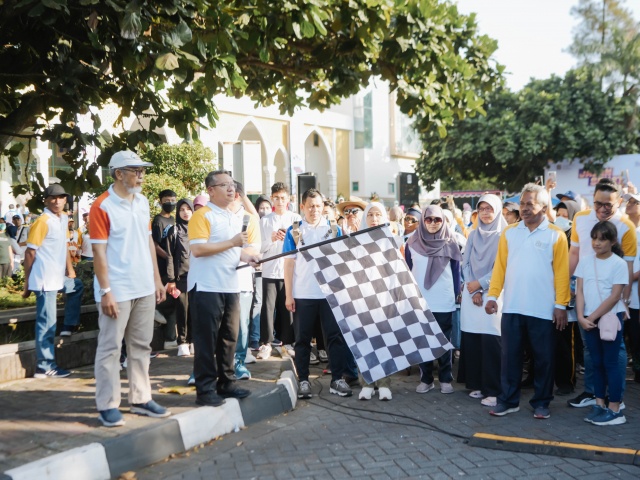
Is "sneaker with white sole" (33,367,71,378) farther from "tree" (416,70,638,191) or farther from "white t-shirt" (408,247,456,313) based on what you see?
"tree" (416,70,638,191)

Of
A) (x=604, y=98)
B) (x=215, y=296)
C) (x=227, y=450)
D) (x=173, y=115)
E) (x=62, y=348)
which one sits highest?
(x=604, y=98)

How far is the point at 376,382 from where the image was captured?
661 centimetres

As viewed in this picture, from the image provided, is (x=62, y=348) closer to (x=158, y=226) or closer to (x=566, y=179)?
(x=158, y=226)

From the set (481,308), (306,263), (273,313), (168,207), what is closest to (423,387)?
(481,308)

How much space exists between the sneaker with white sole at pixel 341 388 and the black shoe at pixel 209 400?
143 centimetres

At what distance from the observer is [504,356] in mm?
5840

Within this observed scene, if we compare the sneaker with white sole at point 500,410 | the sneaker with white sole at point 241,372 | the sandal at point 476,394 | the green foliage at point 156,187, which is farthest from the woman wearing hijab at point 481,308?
the green foliage at point 156,187

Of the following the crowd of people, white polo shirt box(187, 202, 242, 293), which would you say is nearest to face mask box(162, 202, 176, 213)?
the crowd of people

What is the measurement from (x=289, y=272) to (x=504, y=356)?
2204 millimetres

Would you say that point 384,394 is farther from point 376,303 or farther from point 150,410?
point 150,410

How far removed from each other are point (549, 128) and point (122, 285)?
29121 mm

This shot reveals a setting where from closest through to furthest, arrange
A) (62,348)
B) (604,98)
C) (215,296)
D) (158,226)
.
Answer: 1. (215,296)
2. (62,348)
3. (158,226)
4. (604,98)

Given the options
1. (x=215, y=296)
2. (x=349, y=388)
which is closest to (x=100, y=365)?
(x=215, y=296)

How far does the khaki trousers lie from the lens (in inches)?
195
